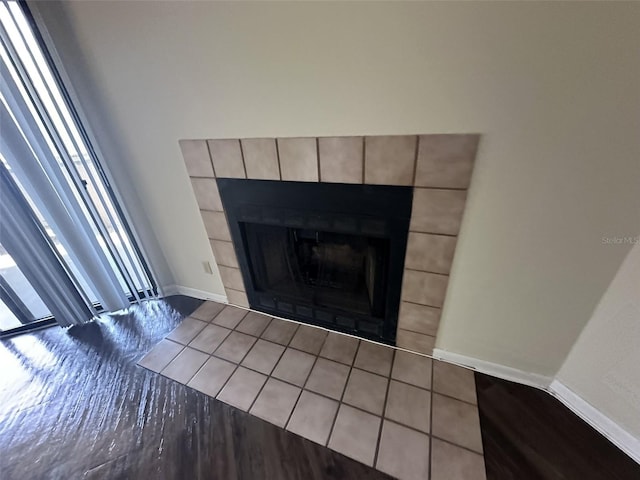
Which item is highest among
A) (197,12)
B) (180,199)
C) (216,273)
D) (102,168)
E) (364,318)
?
(197,12)

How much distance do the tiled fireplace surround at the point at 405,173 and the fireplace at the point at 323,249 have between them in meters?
0.04

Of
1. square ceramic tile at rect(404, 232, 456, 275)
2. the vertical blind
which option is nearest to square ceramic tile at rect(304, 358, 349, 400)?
square ceramic tile at rect(404, 232, 456, 275)

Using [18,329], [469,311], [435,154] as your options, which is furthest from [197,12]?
[18,329]

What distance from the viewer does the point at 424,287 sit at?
1171mm

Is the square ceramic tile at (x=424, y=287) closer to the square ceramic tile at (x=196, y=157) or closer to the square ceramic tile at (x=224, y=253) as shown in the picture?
the square ceramic tile at (x=224, y=253)

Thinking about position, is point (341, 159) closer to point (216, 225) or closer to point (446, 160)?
point (446, 160)

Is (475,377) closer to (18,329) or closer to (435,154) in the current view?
(435,154)

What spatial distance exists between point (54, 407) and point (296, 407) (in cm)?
118

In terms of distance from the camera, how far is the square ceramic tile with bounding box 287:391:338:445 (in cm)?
106

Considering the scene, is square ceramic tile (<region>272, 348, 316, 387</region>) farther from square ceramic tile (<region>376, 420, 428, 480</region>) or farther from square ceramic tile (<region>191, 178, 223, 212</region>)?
square ceramic tile (<region>191, 178, 223, 212</region>)

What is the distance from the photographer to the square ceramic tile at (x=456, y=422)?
39.7 inches

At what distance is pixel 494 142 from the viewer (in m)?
0.83

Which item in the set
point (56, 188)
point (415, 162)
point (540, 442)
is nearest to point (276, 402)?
point (540, 442)

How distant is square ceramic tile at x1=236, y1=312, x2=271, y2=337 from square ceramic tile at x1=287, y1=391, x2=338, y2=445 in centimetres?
50
